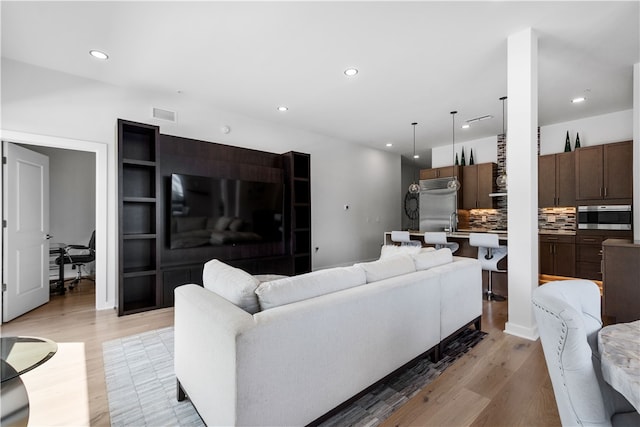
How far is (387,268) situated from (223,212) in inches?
111

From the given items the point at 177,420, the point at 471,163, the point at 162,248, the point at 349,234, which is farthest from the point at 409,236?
the point at 177,420

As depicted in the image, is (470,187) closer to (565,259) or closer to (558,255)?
(558,255)

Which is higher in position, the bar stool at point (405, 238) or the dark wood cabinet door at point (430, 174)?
the dark wood cabinet door at point (430, 174)

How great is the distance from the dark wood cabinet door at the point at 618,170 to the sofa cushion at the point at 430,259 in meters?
3.80

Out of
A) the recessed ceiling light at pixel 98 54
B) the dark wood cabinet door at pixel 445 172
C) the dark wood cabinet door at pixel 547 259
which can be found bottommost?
the dark wood cabinet door at pixel 547 259

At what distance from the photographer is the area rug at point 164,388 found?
63.7 inches

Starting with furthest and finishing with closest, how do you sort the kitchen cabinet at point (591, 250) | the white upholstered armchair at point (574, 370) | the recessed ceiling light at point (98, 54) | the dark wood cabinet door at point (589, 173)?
the dark wood cabinet door at point (589, 173) → the kitchen cabinet at point (591, 250) → the recessed ceiling light at point (98, 54) → the white upholstered armchair at point (574, 370)

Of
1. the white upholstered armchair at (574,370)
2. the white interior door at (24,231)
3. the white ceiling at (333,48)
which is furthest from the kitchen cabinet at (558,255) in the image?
the white interior door at (24,231)

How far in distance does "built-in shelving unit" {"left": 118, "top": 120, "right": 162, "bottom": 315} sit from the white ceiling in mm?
700

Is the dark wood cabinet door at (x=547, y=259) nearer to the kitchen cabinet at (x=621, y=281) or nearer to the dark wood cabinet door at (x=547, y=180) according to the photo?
the dark wood cabinet door at (x=547, y=180)

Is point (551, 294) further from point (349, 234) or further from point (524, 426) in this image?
point (349, 234)

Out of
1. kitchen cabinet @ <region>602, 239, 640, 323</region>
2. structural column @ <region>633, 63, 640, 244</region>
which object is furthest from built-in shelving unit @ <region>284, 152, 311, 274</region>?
structural column @ <region>633, 63, 640, 244</region>

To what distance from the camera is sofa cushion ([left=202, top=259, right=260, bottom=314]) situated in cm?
147

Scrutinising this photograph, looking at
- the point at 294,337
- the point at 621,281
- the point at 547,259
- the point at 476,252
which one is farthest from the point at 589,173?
the point at 294,337
